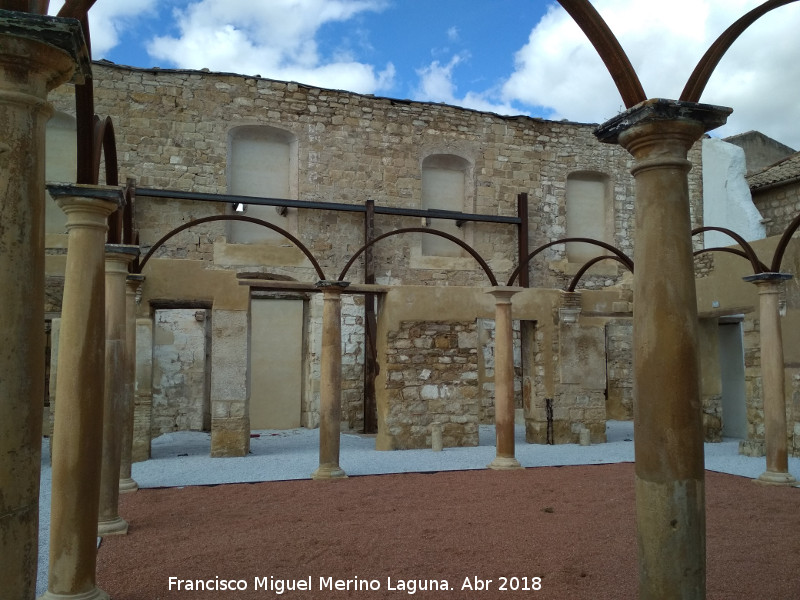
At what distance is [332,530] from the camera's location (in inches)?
239

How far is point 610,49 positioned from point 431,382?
28.0 ft

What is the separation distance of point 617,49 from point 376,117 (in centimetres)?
1184

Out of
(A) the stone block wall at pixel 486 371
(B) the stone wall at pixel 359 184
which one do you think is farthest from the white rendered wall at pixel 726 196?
(A) the stone block wall at pixel 486 371

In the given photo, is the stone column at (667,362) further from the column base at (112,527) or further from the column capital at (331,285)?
the column capital at (331,285)

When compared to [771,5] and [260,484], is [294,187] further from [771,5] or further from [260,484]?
[771,5]

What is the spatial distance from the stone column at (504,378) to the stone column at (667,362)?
6.15m

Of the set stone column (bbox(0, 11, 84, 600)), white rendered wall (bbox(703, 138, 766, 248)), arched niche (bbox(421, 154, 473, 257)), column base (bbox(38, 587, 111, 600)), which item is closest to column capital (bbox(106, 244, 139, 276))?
column base (bbox(38, 587, 111, 600))

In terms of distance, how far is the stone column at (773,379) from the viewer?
27.1 feet

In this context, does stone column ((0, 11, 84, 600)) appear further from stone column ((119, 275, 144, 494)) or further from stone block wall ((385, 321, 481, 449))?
stone block wall ((385, 321, 481, 449))

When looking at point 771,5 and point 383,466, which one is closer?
point 771,5

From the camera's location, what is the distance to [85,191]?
4.17 metres

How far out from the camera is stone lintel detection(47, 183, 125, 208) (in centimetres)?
412

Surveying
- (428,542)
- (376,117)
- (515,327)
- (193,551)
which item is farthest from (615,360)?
(193,551)

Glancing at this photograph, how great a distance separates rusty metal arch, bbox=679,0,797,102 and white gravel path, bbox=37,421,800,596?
6754 millimetres
